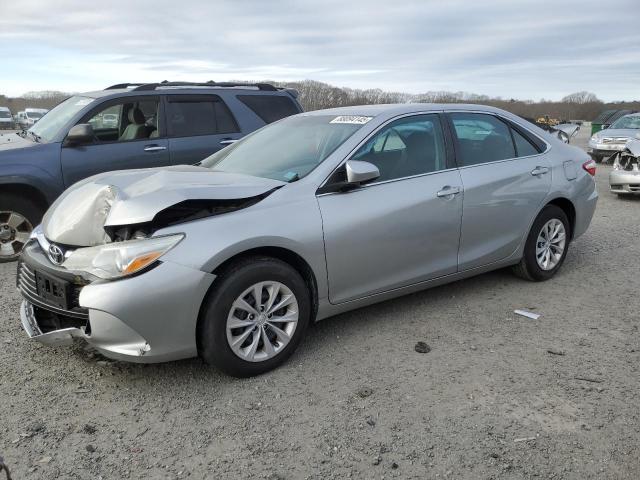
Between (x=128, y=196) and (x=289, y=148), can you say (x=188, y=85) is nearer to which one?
(x=289, y=148)

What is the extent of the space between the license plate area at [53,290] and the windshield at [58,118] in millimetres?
3427

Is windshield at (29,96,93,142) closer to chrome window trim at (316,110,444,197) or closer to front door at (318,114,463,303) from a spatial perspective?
chrome window trim at (316,110,444,197)

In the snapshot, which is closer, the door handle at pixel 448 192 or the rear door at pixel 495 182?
the door handle at pixel 448 192

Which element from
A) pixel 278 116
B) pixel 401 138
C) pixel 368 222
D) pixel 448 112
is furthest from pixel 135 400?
pixel 278 116

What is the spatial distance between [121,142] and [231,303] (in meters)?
4.05

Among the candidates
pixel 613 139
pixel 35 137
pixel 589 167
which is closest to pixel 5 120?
pixel 613 139

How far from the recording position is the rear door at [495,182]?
4566 millimetres

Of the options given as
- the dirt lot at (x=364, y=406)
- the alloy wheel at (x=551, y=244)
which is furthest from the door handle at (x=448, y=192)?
the alloy wheel at (x=551, y=244)

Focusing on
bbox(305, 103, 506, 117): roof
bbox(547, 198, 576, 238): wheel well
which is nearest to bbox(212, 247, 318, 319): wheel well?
bbox(305, 103, 506, 117): roof

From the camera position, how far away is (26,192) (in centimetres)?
606

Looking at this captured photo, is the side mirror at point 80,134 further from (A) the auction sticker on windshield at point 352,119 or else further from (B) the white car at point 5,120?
(B) the white car at point 5,120

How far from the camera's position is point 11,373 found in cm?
359

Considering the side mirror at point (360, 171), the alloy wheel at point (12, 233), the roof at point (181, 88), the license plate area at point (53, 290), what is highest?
the roof at point (181, 88)

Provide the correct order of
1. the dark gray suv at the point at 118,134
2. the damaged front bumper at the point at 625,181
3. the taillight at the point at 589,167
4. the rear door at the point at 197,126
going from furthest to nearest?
the damaged front bumper at the point at 625,181 < the rear door at the point at 197,126 < the dark gray suv at the point at 118,134 < the taillight at the point at 589,167
